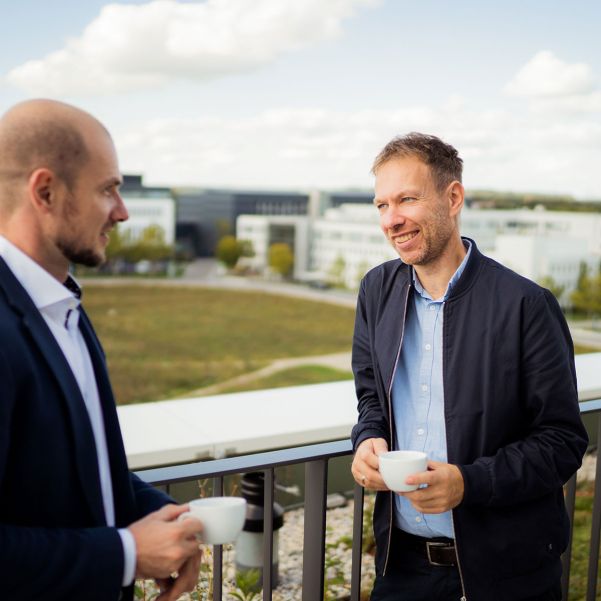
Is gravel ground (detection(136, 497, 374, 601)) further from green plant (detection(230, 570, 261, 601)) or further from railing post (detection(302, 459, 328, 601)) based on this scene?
railing post (detection(302, 459, 328, 601))

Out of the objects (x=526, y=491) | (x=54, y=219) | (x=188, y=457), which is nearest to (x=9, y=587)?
(x=54, y=219)

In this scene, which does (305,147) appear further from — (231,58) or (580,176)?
(580,176)

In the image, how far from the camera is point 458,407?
1.64 meters

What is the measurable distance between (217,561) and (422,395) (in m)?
0.64

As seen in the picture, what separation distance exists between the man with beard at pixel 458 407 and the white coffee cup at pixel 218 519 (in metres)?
0.47

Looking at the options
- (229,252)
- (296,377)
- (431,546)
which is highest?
(431,546)

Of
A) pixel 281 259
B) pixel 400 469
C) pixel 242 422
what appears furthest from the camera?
pixel 281 259

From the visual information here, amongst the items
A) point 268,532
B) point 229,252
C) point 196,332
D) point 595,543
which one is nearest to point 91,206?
point 268,532

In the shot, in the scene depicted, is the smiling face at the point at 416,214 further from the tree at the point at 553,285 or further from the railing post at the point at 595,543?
the tree at the point at 553,285

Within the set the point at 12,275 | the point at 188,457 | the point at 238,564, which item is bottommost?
the point at 238,564

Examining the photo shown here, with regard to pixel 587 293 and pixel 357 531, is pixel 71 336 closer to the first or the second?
pixel 357 531

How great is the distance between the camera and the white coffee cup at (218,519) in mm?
1121

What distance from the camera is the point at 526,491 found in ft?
5.26

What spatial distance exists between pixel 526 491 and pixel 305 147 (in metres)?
102
